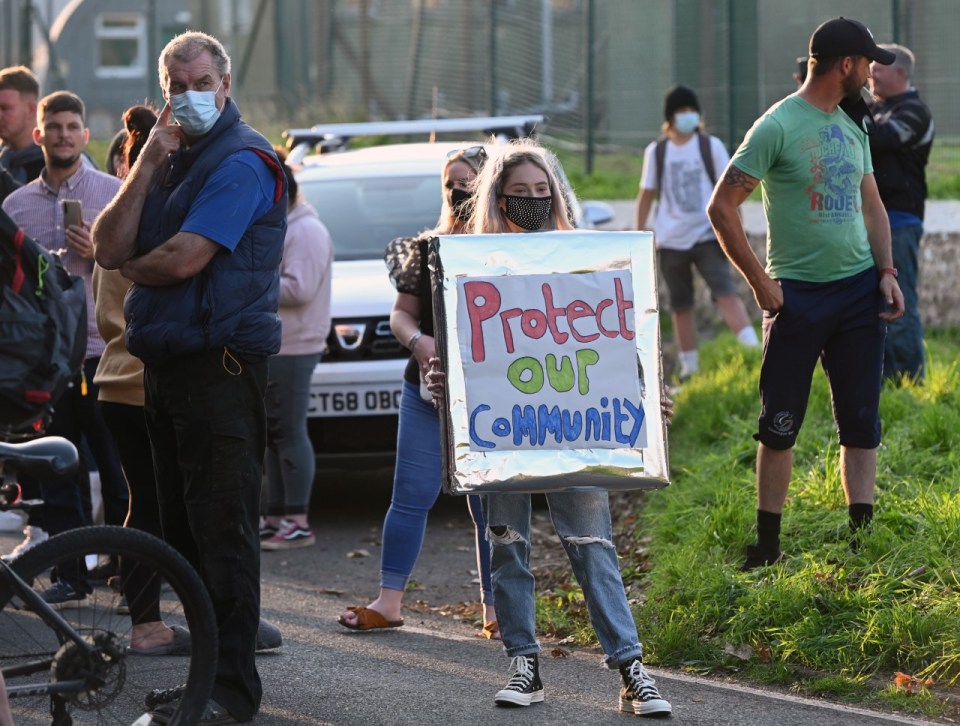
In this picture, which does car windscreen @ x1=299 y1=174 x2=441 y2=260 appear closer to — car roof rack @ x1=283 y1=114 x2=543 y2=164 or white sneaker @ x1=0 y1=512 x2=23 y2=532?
car roof rack @ x1=283 y1=114 x2=543 y2=164

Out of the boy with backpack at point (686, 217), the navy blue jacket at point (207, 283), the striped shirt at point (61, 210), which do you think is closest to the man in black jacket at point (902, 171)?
the boy with backpack at point (686, 217)

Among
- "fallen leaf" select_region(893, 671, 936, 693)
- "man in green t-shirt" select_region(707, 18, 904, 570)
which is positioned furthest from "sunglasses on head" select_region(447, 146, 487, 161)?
"fallen leaf" select_region(893, 671, 936, 693)

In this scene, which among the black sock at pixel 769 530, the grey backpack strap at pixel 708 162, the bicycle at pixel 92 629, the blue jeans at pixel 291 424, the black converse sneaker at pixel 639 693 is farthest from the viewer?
the grey backpack strap at pixel 708 162

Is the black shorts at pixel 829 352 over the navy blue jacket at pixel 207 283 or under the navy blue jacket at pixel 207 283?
under

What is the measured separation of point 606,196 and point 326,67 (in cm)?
545

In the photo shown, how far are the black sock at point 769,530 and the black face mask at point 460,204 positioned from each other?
5.58 feet

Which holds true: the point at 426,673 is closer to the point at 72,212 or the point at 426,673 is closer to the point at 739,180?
the point at 739,180

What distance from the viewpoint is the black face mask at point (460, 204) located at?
582 centimetres

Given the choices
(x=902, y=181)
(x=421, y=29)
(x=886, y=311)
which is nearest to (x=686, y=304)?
(x=902, y=181)

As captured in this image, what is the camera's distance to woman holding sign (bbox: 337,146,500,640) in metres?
5.94

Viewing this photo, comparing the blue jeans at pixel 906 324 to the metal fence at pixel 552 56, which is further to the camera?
the metal fence at pixel 552 56

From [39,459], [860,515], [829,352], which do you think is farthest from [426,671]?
[829,352]

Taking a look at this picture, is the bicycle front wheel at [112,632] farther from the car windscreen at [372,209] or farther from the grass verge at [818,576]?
the car windscreen at [372,209]

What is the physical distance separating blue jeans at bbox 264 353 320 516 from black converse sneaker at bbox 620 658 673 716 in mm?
3162
